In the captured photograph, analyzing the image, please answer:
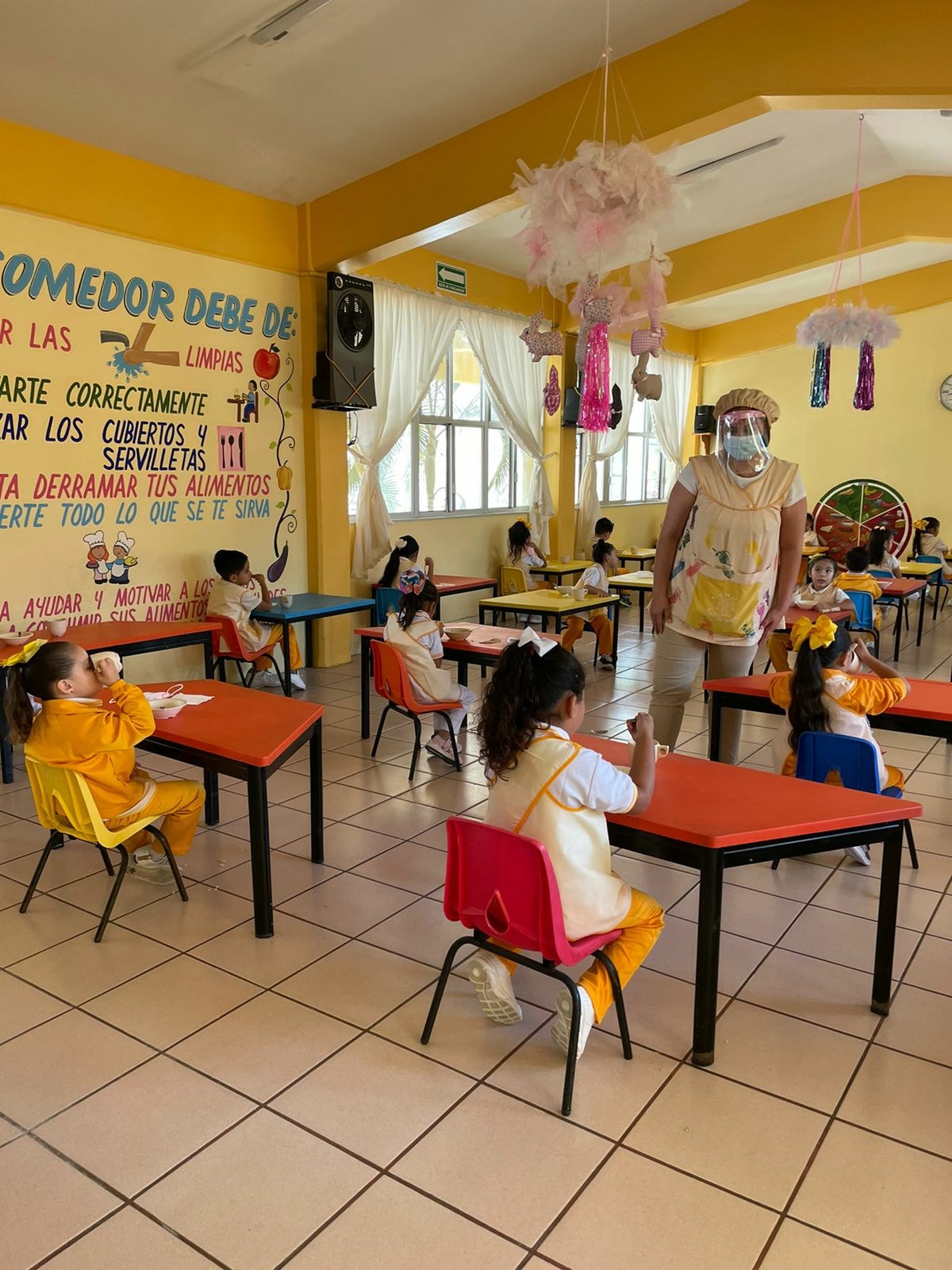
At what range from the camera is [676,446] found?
11953mm

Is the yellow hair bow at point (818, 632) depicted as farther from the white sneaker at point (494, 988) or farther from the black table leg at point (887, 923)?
the white sneaker at point (494, 988)

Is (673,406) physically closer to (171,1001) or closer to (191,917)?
(191,917)

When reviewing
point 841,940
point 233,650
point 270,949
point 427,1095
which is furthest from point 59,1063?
point 233,650

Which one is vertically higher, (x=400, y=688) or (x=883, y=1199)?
(x=400, y=688)

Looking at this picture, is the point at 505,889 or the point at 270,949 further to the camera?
the point at 270,949

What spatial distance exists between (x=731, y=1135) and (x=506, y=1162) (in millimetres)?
497

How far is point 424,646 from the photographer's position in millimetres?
4293

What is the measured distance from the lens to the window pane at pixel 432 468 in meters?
8.06

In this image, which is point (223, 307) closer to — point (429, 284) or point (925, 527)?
point (429, 284)

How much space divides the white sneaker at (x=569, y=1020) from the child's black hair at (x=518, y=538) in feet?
21.0

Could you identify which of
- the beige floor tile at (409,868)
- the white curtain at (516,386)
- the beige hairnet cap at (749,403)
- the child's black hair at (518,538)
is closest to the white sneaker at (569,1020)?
the beige floor tile at (409,868)

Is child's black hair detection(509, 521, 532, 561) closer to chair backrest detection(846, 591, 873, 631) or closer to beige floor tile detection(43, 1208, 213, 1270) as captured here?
chair backrest detection(846, 591, 873, 631)

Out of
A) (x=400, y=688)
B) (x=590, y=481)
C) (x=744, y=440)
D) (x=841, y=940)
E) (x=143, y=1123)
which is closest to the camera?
(x=143, y=1123)

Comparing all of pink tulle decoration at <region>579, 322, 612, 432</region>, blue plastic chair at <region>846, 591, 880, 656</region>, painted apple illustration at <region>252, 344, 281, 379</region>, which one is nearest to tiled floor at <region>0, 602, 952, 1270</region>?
pink tulle decoration at <region>579, 322, 612, 432</region>
